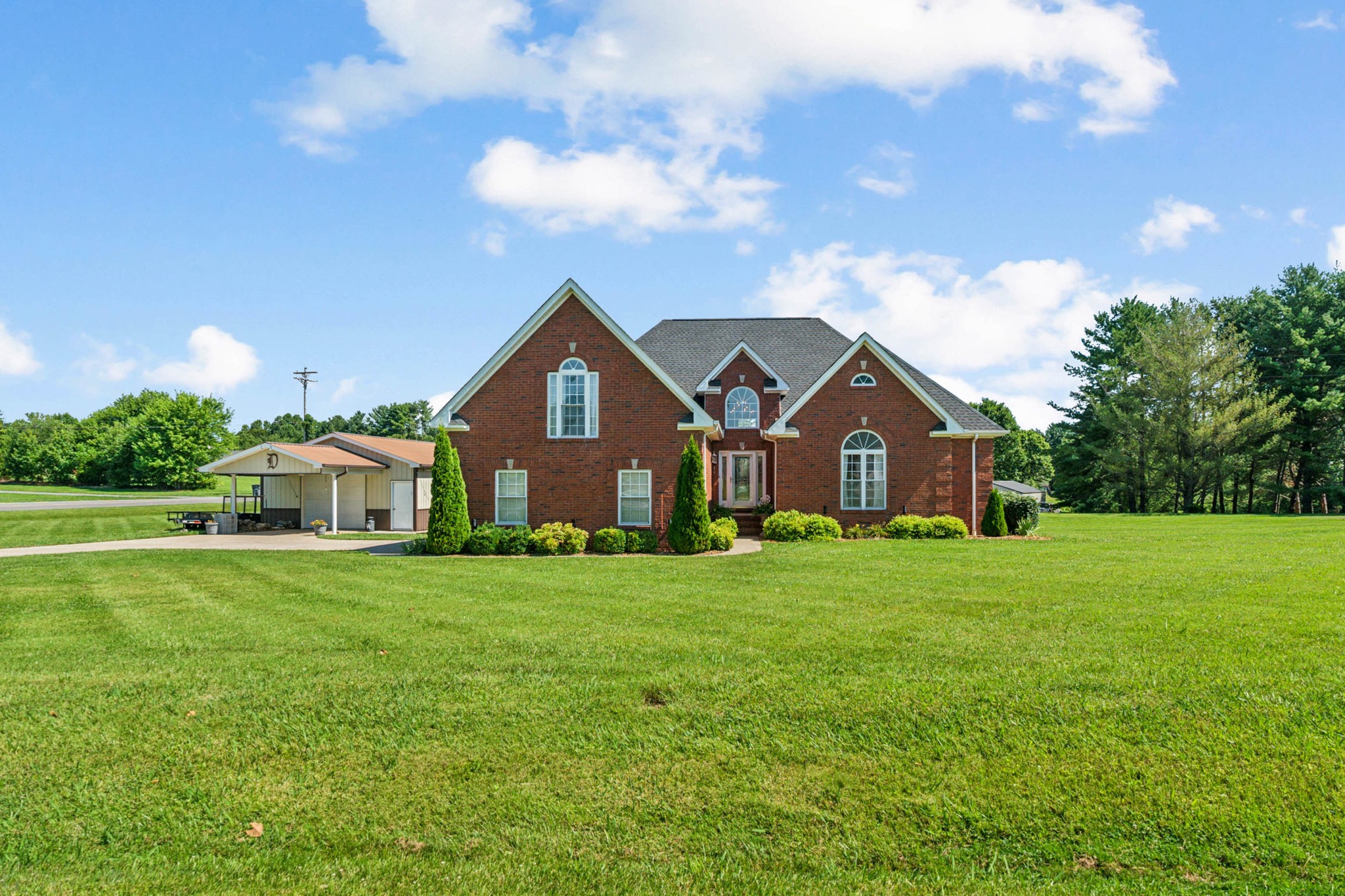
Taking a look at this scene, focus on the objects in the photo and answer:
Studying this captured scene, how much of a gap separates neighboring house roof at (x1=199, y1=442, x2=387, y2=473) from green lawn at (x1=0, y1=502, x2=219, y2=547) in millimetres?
3538

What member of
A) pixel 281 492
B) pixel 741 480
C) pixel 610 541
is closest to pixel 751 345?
pixel 741 480

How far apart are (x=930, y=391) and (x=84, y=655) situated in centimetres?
2462

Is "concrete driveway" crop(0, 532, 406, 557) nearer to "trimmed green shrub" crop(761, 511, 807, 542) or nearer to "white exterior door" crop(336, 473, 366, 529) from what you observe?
"white exterior door" crop(336, 473, 366, 529)

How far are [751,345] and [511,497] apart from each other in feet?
41.8

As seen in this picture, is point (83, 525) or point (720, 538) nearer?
point (720, 538)

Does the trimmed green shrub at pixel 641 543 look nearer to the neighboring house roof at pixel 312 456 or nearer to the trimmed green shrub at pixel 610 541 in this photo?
the trimmed green shrub at pixel 610 541

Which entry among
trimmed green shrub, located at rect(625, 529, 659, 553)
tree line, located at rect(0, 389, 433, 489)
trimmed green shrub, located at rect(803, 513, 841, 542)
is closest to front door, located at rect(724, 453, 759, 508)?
trimmed green shrub, located at rect(803, 513, 841, 542)

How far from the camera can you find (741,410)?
27.0 meters

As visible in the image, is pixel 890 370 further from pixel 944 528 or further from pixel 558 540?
pixel 558 540

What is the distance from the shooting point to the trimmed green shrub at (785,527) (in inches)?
894

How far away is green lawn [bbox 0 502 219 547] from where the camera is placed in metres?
25.2

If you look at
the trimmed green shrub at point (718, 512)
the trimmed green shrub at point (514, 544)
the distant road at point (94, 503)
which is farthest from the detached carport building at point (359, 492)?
the distant road at point (94, 503)

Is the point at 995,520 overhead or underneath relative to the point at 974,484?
underneath

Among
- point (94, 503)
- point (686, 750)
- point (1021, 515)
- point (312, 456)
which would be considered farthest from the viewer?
point (94, 503)
